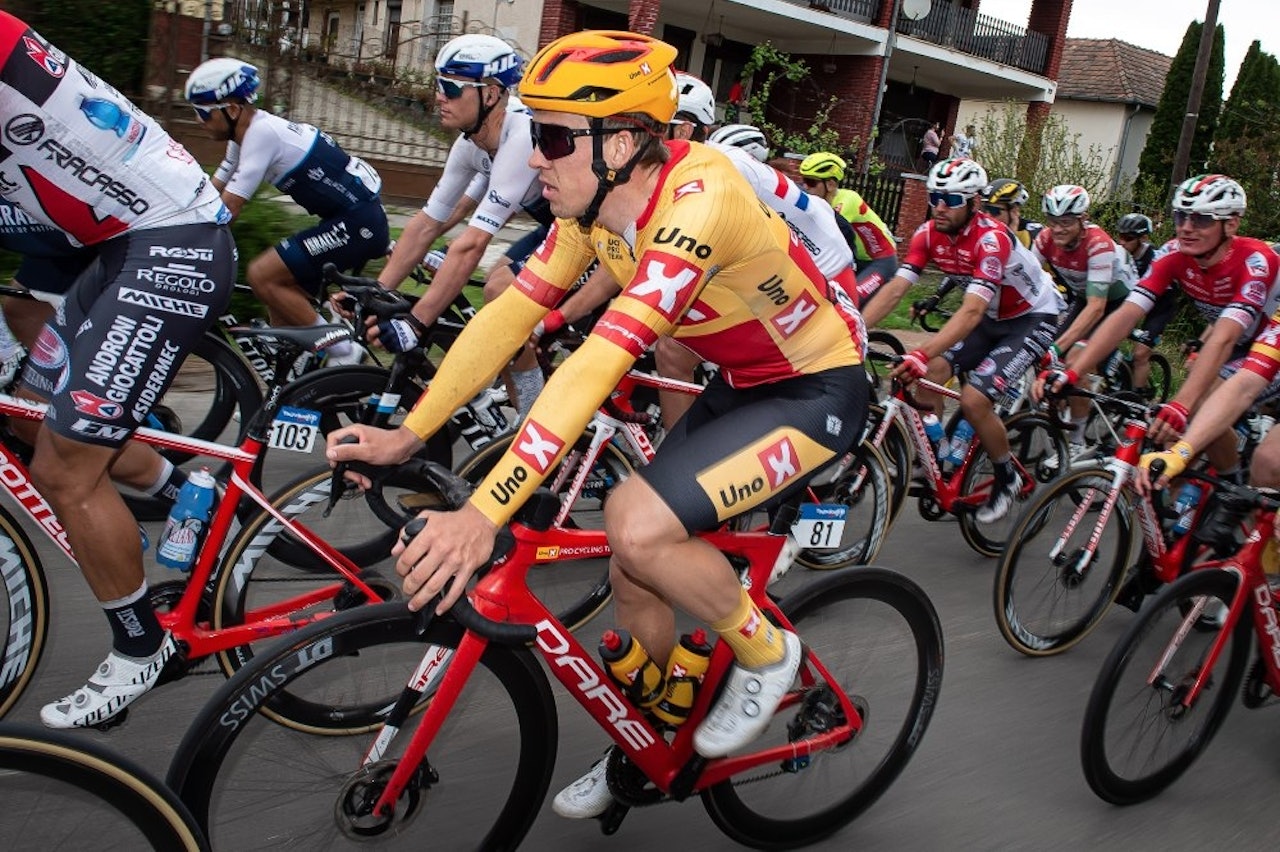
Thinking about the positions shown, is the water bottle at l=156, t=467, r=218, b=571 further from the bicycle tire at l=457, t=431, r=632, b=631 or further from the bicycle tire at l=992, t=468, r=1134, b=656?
the bicycle tire at l=992, t=468, r=1134, b=656

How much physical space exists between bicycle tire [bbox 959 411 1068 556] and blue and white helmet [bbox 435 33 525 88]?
11.5 ft

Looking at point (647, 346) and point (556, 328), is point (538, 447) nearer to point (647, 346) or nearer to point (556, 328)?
point (647, 346)

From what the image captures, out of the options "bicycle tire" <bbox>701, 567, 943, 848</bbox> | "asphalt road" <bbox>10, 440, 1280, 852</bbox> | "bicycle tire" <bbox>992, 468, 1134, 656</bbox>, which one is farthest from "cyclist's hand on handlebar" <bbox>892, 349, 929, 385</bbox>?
"bicycle tire" <bbox>701, 567, 943, 848</bbox>

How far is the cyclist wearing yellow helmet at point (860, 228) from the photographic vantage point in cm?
780

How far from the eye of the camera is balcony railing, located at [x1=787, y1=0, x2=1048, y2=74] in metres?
29.6

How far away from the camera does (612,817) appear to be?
320cm

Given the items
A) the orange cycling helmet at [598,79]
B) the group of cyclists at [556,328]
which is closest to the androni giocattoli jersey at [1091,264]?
the group of cyclists at [556,328]

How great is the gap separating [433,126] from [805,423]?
43.4ft

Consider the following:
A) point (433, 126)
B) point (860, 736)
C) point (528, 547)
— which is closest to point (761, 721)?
point (860, 736)

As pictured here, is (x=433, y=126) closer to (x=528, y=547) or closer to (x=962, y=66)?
(x=528, y=547)

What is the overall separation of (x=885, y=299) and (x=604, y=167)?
4.65 m

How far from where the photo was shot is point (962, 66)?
30766mm

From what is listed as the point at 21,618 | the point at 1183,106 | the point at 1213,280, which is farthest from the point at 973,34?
the point at 21,618

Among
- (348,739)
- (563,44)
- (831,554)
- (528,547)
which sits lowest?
(831,554)
